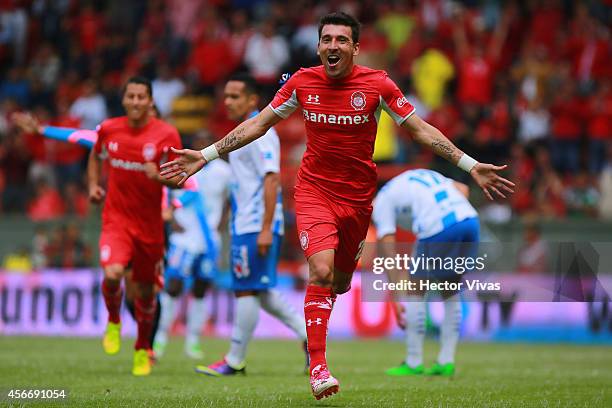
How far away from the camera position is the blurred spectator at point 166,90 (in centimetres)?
2561

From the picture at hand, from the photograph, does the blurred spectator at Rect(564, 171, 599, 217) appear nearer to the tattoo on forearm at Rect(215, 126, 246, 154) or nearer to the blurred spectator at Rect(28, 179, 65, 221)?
the blurred spectator at Rect(28, 179, 65, 221)

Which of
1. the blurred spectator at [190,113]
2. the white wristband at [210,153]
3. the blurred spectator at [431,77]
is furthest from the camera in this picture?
the blurred spectator at [190,113]

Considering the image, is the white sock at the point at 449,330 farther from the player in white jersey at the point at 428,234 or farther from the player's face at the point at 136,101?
the player's face at the point at 136,101

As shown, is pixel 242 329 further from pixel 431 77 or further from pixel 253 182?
pixel 431 77

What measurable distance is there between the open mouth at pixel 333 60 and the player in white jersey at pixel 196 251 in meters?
6.51

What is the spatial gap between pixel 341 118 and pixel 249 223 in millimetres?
3112

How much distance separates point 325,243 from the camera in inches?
357

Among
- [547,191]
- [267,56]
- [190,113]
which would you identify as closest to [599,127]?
[547,191]

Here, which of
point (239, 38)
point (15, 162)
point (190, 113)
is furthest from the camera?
point (239, 38)

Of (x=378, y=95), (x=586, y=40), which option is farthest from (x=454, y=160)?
(x=586, y=40)

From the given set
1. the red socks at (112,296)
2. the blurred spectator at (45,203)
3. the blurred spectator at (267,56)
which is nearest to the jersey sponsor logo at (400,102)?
the red socks at (112,296)

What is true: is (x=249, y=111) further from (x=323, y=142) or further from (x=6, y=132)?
(x=6, y=132)

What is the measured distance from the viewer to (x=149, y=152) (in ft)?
38.3

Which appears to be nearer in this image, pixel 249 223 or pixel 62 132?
pixel 249 223
